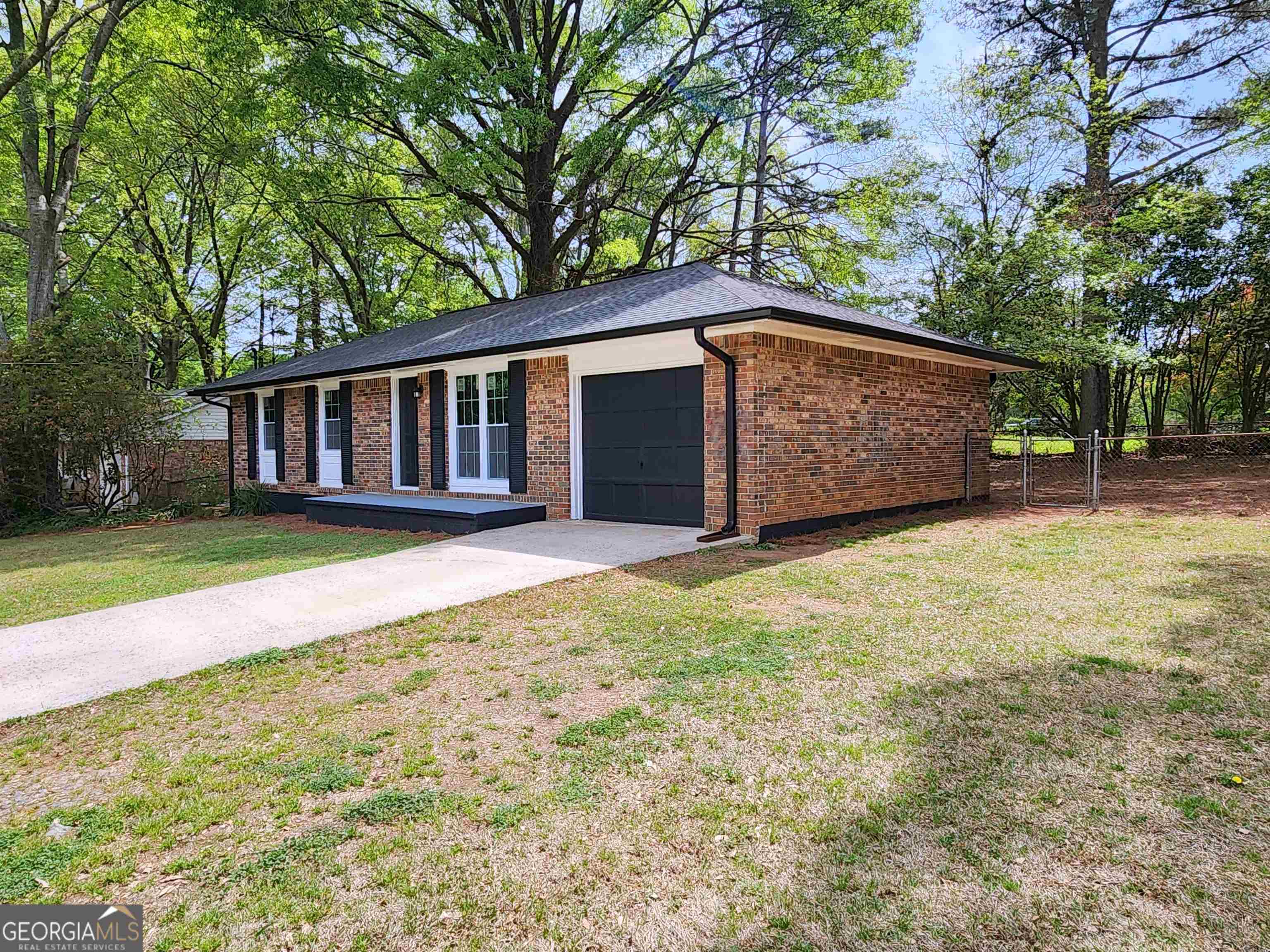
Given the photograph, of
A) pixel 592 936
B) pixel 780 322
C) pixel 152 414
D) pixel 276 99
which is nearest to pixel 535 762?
pixel 592 936

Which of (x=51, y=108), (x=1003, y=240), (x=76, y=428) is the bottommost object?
(x=76, y=428)

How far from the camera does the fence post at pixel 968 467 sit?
11984 mm

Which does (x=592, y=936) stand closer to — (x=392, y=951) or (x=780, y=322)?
(x=392, y=951)

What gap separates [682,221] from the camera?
2020 centimetres

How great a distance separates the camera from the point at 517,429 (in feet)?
34.3

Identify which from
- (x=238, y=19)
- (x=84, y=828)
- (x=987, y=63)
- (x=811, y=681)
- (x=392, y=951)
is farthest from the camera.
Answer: (x=987, y=63)

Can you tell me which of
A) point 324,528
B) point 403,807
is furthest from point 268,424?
point 403,807

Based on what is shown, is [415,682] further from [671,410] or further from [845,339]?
[845,339]

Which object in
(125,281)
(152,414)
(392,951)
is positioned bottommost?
(392,951)

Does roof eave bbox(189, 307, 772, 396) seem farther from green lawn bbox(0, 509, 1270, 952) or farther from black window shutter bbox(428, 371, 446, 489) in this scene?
green lawn bbox(0, 509, 1270, 952)

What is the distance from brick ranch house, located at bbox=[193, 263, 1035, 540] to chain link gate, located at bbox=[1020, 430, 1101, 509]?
89 cm

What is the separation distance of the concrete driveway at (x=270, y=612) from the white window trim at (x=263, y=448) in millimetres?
9211

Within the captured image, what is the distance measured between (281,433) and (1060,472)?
735 inches

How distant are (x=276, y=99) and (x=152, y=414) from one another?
23.0 feet
